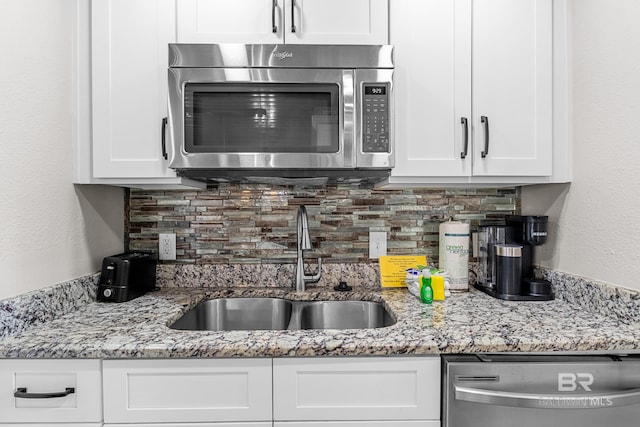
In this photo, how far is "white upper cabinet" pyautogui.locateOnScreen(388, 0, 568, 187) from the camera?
4.85ft

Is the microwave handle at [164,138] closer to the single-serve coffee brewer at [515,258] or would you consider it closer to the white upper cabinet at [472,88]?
the white upper cabinet at [472,88]

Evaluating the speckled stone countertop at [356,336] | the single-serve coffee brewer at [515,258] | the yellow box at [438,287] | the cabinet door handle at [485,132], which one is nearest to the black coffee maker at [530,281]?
the single-serve coffee brewer at [515,258]

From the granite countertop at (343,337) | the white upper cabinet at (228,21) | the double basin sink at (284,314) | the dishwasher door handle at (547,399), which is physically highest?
the white upper cabinet at (228,21)

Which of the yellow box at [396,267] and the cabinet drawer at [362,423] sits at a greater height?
the yellow box at [396,267]

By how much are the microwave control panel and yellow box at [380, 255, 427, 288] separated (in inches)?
23.0

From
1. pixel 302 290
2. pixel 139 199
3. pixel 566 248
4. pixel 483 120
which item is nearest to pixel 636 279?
pixel 566 248

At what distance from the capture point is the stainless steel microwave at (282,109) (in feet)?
4.52

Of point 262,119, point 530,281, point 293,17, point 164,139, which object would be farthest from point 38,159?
point 530,281

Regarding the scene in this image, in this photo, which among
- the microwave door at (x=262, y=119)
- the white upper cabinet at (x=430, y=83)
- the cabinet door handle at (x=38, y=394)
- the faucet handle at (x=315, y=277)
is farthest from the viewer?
the faucet handle at (x=315, y=277)

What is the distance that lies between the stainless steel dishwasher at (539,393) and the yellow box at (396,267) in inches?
26.2

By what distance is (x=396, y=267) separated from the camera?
5.81ft

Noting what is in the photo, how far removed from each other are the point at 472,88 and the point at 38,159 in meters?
1.55

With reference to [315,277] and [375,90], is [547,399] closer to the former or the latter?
[315,277]

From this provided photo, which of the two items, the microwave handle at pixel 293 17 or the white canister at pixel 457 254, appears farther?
the white canister at pixel 457 254
